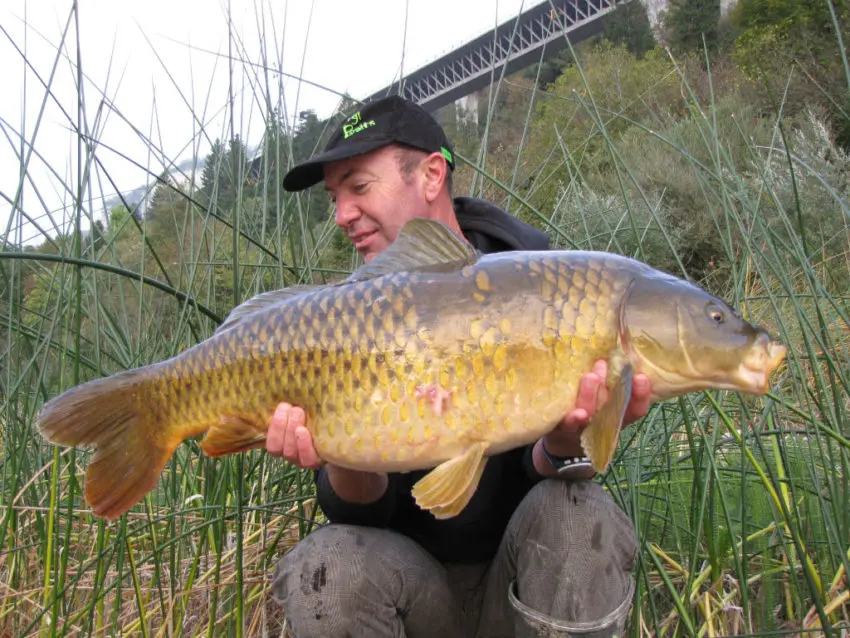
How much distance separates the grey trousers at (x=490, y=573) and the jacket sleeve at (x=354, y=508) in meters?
0.03

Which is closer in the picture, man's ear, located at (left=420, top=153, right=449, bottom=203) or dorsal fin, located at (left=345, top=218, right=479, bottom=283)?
dorsal fin, located at (left=345, top=218, right=479, bottom=283)

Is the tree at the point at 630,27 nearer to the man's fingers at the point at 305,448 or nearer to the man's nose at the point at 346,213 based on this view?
the man's nose at the point at 346,213

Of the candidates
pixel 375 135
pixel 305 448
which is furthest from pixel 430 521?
pixel 375 135

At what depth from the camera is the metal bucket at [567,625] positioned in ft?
4.29

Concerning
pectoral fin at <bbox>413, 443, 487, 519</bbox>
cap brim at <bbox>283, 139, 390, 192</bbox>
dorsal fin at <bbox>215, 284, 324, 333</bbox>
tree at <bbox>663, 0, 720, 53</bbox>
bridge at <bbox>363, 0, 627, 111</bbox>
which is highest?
tree at <bbox>663, 0, 720, 53</bbox>

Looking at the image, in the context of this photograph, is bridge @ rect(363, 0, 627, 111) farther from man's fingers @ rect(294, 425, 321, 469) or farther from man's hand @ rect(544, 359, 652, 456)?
man's fingers @ rect(294, 425, 321, 469)

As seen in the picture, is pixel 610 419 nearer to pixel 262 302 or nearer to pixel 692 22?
pixel 262 302

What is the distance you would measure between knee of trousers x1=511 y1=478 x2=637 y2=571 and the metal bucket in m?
0.08

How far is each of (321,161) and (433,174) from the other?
0.89ft

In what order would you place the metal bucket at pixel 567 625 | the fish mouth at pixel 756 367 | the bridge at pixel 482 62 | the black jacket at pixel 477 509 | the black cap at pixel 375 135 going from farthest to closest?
the bridge at pixel 482 62 < the black cap at pixel 375 135 < the black jacket at pixel 477 509 < the metal bucket at pixel 567 625 < the fish mouth at pixel 756 367

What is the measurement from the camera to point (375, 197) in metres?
1.70

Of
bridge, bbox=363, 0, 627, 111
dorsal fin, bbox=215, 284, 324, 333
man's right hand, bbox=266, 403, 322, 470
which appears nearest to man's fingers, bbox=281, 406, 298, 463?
man's right hand, bbox=266, 403, 322, 470

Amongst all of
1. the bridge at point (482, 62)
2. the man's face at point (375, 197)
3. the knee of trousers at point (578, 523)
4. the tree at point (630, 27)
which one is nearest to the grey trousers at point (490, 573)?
the knee of trousers at point (578, 523)

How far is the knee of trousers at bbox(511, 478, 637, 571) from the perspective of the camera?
1339 millimetres
